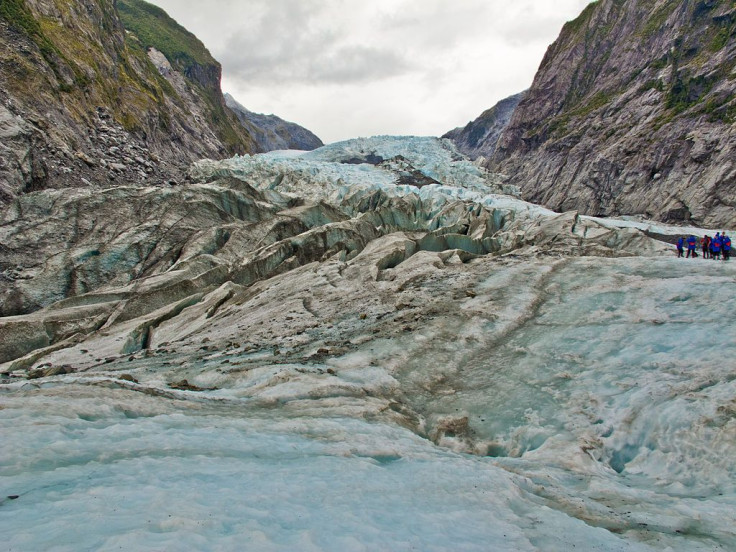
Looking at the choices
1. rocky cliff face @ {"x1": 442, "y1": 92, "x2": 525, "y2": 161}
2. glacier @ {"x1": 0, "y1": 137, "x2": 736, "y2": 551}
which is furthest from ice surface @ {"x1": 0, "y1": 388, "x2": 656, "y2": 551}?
rocky cliff face @ {"x1": 442, "y1": 92, "x2": 525, "y2": 161}

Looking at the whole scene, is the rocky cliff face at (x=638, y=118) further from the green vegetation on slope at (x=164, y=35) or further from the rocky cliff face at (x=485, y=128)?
the green vegetation on slope at (x=164, y=35)

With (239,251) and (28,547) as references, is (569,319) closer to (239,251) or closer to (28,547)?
(28,547)

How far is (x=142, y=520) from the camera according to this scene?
14.2ft

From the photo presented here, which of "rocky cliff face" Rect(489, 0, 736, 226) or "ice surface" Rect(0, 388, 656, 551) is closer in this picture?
"ice surface" Rect(0, 388, 656, 551)

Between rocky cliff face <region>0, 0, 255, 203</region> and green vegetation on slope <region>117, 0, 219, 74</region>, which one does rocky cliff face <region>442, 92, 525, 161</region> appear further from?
rocky cliff face <region>0, 0, 255, 203</region>

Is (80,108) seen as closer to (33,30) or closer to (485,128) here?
(33,30)

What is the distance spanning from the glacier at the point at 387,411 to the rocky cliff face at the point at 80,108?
685 inches

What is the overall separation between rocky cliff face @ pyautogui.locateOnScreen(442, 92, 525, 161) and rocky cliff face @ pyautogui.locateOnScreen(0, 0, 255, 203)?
286 ft

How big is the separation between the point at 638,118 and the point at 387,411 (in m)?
69.7

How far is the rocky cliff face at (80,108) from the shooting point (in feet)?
106

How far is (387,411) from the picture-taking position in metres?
8.88

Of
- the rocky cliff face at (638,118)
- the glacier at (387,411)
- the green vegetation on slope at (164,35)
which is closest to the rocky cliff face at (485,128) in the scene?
the rocky cliff face at (638,118)

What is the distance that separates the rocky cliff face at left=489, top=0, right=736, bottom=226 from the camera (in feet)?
163

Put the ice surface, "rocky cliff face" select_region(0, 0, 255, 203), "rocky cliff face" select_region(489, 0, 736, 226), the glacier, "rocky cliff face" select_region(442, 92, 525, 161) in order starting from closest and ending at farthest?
1. the ice surface
2. the glacier
3. "rocky cliff face" select_region(0, 0, 255, 203)
4. "rocky cliff face" select_region(489, 0, 736, 226)
5. "rocky cliff face" select_region(442, 92, 525, 161)
